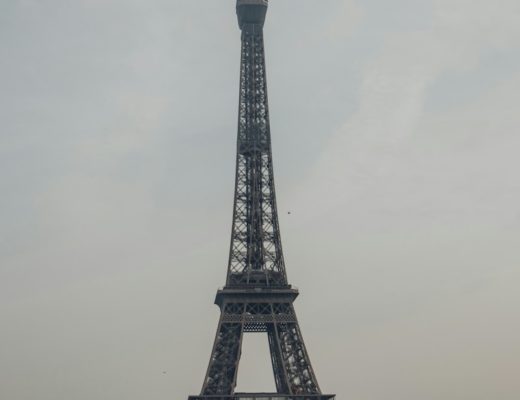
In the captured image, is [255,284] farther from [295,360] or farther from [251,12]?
[251,12]

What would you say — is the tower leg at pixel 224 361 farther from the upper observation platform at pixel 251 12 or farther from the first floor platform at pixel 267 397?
the upper observation platform at pixel 251 12

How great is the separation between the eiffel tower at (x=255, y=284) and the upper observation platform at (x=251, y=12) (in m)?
0.18

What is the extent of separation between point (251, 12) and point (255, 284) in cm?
→ 5204

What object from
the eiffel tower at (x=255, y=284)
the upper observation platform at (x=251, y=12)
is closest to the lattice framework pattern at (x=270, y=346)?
the eiffel tower at (x=255, y=284)

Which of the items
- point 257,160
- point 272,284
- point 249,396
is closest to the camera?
point 249,396

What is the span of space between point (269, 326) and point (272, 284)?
22.8 ft

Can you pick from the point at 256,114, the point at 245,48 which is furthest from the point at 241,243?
the point at 245,48

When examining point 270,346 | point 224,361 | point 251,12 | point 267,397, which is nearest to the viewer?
point 267,397

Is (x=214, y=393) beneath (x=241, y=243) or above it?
beneath

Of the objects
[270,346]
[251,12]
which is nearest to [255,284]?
[270,346]

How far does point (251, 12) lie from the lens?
509 feet

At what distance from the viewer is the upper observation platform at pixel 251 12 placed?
154 meters

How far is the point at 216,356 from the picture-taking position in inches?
5197

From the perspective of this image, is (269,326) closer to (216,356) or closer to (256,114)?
(216,356)
